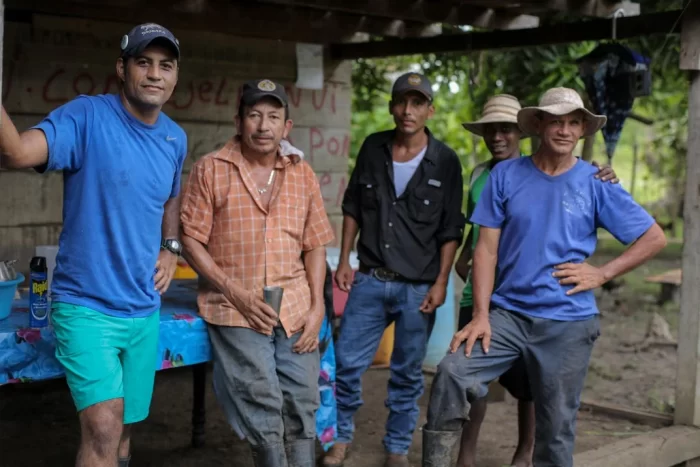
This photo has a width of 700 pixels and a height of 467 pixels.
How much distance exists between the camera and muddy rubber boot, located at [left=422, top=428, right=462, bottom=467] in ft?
13.4

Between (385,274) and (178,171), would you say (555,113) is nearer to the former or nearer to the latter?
(385,274)

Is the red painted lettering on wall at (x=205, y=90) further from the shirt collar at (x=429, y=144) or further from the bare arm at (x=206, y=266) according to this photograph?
the bare arm at (x=206, y=266)

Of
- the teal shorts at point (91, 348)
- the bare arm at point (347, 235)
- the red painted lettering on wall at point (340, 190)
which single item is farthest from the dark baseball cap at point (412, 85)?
the red painted lettering on wall at point (340, 190)

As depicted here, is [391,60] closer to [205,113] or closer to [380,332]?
[205,113]

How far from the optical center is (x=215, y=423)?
601 cm

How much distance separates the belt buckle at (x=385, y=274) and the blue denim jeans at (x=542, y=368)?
0.81 m

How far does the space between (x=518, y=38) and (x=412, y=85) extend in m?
2.30

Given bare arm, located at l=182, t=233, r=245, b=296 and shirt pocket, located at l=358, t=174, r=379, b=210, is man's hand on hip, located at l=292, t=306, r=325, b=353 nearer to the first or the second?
bare arm, located at l=182, t=233, r=245, b=296

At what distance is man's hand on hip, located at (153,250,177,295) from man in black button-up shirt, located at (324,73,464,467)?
1280 millimetres

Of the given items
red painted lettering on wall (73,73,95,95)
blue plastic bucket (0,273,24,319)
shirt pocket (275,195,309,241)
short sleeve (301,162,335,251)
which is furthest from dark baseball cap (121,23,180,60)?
red painted lettering on wall (73,73,95,95)

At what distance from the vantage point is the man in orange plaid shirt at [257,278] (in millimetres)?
4125

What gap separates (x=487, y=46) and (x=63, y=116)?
172 inches

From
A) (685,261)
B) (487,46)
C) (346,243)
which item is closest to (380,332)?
(346,243)

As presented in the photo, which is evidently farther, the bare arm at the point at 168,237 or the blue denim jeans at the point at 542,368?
the blue denim jeans at the point at 542,368
